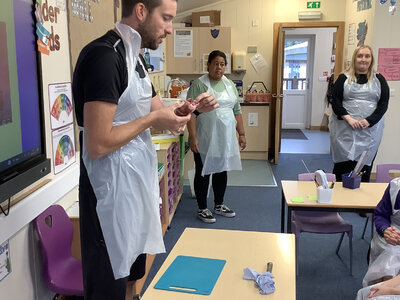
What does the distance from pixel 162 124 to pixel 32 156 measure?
60 centimetres

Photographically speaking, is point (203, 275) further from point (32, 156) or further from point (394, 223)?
point (394, 223)

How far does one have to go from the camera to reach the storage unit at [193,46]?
6133 millimetres

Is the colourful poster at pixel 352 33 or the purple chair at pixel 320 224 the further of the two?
the colourful poster at pixel 352 33

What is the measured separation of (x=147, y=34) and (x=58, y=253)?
118 cm

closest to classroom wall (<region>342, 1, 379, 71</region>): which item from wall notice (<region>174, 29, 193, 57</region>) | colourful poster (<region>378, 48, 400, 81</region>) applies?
colourful poster (<region>378, 48, 400, 81</region>)

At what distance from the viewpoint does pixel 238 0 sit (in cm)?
647

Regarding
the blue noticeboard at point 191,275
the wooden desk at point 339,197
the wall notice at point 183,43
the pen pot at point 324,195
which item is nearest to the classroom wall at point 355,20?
the wall notice at point 183,43

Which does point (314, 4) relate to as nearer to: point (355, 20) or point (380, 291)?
point (355, 20)

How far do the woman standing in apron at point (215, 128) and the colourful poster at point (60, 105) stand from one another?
60.7 inches

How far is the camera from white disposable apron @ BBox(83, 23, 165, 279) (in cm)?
145

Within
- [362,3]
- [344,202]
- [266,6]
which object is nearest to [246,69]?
[266,6]

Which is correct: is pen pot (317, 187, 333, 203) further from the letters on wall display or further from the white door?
the white door

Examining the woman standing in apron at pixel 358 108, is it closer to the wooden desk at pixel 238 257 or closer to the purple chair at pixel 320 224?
the purple chair at pixel 320 224

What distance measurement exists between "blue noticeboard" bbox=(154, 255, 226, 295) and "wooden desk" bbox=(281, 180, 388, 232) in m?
1.04
